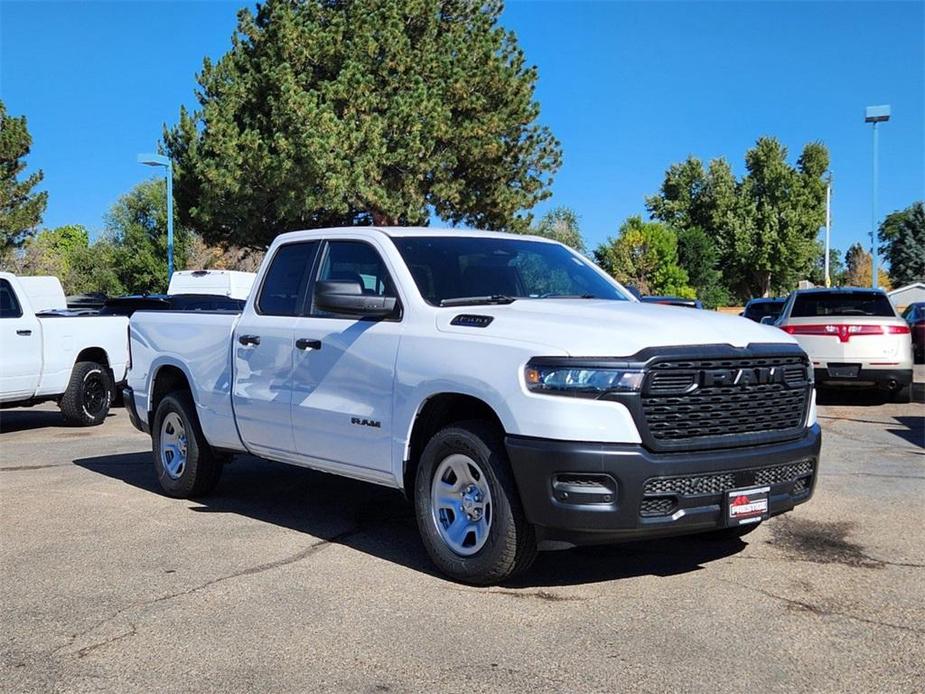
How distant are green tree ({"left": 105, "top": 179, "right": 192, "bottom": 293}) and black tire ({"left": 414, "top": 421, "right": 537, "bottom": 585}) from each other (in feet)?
154

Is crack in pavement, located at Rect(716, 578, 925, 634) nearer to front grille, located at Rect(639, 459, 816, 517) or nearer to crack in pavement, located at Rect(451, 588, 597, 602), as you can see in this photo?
front grille, located at Rect(639, 459, 816, 517)

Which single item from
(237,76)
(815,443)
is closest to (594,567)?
(815,443)

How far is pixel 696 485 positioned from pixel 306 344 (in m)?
2.65

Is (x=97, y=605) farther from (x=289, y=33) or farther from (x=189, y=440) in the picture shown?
(x=289, y=33)

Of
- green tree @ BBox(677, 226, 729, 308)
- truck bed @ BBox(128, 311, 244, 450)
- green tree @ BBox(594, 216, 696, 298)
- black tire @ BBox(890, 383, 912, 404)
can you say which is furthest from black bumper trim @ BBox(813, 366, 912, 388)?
green tree @ BBox(677, 226, 729, 308)

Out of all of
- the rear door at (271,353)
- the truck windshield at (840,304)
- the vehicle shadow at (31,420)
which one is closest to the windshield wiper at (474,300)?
the rear door at (271,353)

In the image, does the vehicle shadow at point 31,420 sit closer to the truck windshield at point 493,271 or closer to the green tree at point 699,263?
the truck windshield at point 493,271

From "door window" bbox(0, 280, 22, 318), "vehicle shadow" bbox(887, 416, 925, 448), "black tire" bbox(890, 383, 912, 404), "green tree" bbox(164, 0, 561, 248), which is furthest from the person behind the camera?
"green tree" bbox(164, 0, 561, 248)

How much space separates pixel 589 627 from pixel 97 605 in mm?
2431

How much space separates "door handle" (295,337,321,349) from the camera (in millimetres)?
6195

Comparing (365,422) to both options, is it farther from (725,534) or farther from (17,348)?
(17,348)

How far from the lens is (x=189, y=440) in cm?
756

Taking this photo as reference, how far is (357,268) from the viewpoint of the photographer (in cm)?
632

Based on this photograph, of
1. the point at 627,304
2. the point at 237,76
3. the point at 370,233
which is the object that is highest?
the point at 237,76
